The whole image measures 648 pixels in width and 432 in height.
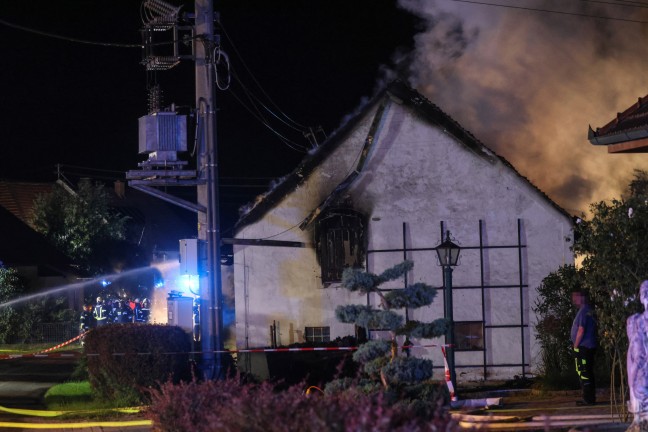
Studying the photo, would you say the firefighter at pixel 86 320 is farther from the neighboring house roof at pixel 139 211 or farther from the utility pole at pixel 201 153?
the neighboring house roof at pixel 139 211

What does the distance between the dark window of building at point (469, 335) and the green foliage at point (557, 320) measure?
1.39 meters

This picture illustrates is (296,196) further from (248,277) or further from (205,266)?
(205,266)

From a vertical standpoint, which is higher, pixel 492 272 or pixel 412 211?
pixel 412 211

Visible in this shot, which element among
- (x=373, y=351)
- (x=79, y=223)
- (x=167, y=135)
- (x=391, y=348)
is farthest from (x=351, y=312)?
(x=79, y=223)

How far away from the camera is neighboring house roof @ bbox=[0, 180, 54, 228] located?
5225 centimetres

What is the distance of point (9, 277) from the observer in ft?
118

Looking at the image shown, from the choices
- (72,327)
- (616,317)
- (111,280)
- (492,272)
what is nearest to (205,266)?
(492,272)

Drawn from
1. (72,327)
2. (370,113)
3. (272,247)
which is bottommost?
(72,327)

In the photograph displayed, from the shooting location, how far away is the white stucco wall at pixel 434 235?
825 inches

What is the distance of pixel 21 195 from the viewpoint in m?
53.7

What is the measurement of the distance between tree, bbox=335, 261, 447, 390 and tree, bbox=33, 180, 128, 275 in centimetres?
3702

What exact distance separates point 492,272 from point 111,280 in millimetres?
29442

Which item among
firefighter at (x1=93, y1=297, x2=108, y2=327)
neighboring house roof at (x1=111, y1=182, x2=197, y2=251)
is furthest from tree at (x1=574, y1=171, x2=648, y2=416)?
neighboring house roof at (x1=111, y1=182, x2=197, y2=251)

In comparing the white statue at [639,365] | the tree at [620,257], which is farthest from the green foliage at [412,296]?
the white statue at [639,365]
